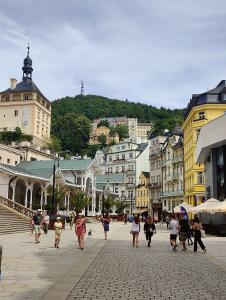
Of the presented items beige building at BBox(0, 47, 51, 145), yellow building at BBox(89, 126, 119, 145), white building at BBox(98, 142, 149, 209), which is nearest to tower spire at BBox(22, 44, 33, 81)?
beige building at BBox(0, 47, 51, 145)

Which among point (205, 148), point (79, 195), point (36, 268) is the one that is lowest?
point (36, 268)

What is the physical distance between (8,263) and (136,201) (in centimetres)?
8538

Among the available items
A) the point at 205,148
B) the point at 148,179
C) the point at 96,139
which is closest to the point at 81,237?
the point at 205,148

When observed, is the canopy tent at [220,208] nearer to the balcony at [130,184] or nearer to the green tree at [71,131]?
the balcony at [130,184]

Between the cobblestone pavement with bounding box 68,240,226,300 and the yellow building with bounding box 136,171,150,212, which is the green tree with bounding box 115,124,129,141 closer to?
the yellow building with bounding box 136,171,150,212

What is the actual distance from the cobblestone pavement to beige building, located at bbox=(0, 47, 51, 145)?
86.5 metres

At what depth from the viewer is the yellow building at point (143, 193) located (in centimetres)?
9444

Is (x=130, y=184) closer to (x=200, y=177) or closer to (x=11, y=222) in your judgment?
(x=200, y=177)

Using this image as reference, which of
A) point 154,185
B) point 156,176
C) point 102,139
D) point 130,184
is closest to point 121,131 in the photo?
point 102,139

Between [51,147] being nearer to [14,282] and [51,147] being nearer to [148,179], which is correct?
[148,179]

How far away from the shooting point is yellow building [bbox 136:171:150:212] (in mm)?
94438

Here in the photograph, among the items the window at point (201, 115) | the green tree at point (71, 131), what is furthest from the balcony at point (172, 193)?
the green tree at point (71, 131)

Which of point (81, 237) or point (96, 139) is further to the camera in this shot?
point (96, 139)

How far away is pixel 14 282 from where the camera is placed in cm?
1020
